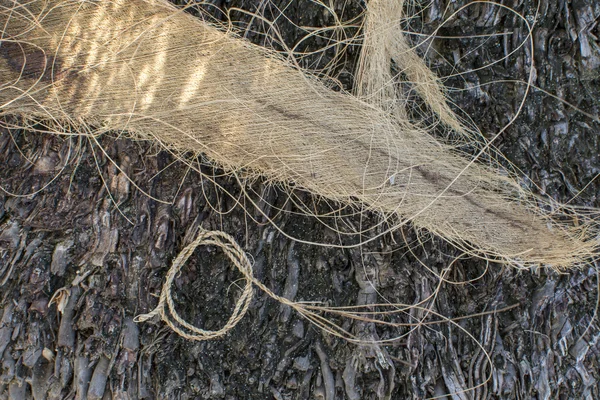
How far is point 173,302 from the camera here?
1.53m

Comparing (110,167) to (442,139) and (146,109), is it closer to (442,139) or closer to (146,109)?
(146,109)

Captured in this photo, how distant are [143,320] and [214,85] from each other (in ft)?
2.16

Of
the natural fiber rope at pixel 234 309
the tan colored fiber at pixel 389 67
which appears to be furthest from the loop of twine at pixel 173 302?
the tan colored fiber at pixel 389 67

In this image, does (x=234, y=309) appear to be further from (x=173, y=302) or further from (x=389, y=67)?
(x=389, y=67)

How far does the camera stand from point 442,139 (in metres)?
1.60

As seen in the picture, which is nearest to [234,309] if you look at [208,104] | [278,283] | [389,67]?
[278,283]

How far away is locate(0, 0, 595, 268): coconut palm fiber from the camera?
151 cm

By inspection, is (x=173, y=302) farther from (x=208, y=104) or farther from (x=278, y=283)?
(x=208, y=104)

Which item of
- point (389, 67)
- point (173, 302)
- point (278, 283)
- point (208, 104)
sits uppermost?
point (389, 67)

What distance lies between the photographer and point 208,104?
151 centimetres

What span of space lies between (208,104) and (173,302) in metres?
0.55

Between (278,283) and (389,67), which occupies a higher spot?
(389,67)

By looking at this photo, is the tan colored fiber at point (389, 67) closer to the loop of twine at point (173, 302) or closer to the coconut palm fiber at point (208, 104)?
the coconut palm fiber at point (208, 104)

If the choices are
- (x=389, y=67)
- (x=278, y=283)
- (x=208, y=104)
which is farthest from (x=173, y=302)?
(x=389, y=67)
